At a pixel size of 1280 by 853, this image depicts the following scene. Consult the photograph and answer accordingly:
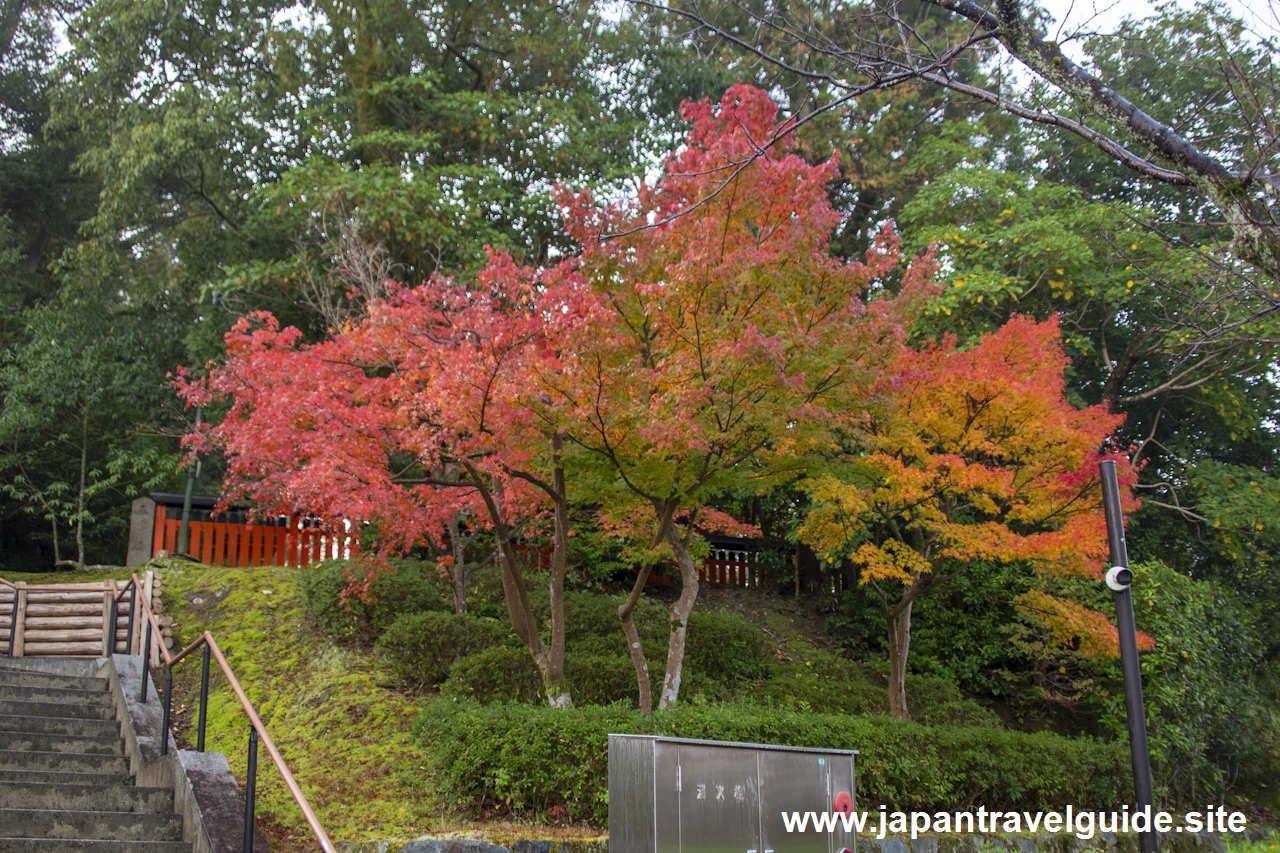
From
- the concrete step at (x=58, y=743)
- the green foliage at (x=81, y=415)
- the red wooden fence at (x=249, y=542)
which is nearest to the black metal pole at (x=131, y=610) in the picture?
the concrete step at (x=58, y=743)

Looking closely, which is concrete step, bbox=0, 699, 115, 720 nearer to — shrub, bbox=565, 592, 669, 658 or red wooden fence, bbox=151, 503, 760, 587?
shrub, bbox=565, 592, 669, 658

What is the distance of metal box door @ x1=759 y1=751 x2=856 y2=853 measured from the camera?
7293mm

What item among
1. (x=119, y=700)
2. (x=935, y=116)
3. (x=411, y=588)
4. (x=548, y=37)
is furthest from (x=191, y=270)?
(x=935, y=116)

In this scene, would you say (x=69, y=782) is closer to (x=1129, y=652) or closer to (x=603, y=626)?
(x=603, y=626)

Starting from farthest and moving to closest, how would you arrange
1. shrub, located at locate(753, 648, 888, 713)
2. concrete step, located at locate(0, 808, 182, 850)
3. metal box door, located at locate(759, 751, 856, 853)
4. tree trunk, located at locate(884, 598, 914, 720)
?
A: tree trunk, located at locate(884, 598, 914, 720)
shrub, located at locate(753, 648, 888, 713)
metal box door, located at locate(759, 751, 856, 853)
concrete step, located at locate(0, 808, 182, 850)

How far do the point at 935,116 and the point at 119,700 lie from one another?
20.7m

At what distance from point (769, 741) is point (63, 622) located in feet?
24.9

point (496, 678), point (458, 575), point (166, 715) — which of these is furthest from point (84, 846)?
point (458, 575)

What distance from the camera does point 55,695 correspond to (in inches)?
335

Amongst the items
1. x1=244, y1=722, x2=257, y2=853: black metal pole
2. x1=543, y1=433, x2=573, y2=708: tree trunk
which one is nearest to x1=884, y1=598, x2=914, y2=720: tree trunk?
x1=543, y1=433, x2=573, y2=708: tree trunk

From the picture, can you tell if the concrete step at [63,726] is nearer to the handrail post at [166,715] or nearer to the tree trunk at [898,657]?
the handrail post at [166,715]

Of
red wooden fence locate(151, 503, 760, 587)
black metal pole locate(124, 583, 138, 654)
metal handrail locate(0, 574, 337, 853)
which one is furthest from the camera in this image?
red wooden fence locate(151, 503, 760, 587)

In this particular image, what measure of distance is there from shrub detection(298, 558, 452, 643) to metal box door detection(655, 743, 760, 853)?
6.21m

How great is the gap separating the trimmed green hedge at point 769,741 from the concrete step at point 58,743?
2.62m
